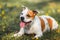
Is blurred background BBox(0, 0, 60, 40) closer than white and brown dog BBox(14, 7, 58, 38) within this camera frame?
No

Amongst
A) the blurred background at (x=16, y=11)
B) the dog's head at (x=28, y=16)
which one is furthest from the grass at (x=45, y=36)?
the dog's head at (x=28, y=16)

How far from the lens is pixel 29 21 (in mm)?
2973

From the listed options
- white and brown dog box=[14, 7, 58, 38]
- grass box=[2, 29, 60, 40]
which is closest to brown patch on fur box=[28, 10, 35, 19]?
white and brown dog box=[14, 7, 58, 38]

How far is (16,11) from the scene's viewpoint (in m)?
3.52

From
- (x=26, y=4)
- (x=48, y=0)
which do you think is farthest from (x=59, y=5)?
(x=26, y=4)

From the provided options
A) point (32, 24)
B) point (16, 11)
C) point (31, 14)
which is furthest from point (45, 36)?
point (16, 11)

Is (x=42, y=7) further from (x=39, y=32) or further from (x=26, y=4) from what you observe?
(x=39, y=32)

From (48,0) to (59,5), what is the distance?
269mm

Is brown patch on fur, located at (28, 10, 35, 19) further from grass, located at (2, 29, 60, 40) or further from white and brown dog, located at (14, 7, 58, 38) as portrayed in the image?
grass, located at (2, 29, 60, 40)

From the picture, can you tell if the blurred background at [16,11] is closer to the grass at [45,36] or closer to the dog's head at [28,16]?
the grass at [45,36]

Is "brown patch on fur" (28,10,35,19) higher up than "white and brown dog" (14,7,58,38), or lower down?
higher up

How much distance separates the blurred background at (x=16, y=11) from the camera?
10.3 ft

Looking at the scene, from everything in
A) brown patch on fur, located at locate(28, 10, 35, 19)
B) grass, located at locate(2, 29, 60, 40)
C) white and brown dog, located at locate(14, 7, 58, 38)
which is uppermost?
brown patch on fur, located at locate(28, 10, 35, 19)

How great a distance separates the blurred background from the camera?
3.13 metres
